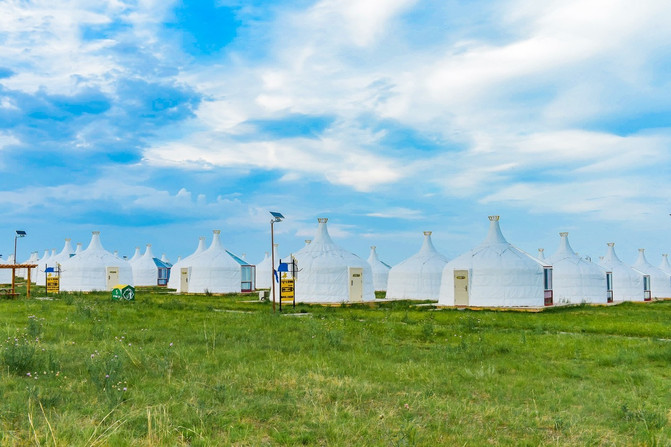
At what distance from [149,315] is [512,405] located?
1421 centimetres

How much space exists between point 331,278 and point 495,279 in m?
8.63

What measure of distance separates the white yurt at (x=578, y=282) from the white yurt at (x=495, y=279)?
5.82 metres

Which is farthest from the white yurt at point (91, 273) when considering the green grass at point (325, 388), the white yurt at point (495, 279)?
the green grass at point (325, 388)

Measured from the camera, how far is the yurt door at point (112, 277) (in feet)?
144

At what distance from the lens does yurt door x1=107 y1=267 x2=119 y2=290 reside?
144ft

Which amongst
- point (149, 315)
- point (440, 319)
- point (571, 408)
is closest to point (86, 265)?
point (149, 315)

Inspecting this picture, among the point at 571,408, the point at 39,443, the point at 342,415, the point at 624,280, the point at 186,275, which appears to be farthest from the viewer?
the point at 186,275

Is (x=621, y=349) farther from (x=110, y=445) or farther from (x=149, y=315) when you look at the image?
(x=149, y=315)

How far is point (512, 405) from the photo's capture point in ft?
24.4

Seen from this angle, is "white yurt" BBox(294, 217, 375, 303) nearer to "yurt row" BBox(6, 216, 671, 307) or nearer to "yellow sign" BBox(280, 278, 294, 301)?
"yurt row" BBox(6, 216, 671, 307)

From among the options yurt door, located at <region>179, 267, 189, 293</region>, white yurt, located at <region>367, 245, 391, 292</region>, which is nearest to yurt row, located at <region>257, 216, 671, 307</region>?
white yurt, located at <region>367, 245, 391, 292</region>

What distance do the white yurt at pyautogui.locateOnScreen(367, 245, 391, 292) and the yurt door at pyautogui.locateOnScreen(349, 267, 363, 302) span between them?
1628 centimetres

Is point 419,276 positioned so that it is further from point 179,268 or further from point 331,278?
point 179,268

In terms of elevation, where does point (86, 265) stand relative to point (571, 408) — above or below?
above
